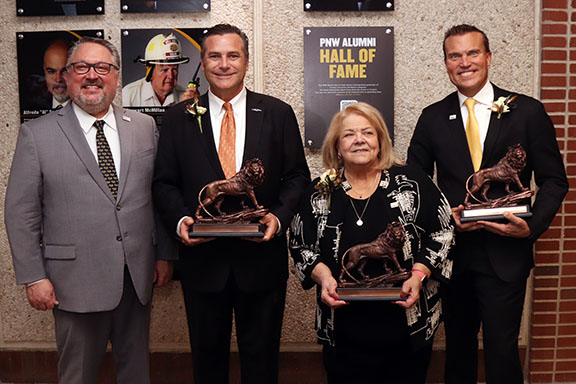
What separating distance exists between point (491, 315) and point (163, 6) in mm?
2482

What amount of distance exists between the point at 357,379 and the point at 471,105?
1.30 m

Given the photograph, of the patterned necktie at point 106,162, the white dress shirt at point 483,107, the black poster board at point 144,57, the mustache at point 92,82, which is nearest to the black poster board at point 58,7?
the black poster board at point 144,57

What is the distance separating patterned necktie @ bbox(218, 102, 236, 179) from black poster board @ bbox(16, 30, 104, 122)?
1373mm

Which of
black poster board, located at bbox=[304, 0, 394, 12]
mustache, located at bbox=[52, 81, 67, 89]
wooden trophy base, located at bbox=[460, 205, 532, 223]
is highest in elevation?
black poster board, located at bbox=[304, 0, 394, 12]

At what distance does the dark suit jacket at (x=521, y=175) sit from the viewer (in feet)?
7.49

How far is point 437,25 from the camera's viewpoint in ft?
10.3

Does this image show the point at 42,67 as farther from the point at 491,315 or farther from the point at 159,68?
the point at 491,315

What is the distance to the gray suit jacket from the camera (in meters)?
2.24

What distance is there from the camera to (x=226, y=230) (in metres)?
2.15

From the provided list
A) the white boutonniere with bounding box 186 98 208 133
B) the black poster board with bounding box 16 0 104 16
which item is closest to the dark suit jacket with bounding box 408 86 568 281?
the white boutonniere with bounding box 186 98 208 133

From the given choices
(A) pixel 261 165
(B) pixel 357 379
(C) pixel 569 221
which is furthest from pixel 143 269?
(C) pixel 569 221

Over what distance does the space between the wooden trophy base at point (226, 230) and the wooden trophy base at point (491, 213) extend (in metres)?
0.85

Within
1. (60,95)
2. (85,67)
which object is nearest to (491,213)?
(85,67)

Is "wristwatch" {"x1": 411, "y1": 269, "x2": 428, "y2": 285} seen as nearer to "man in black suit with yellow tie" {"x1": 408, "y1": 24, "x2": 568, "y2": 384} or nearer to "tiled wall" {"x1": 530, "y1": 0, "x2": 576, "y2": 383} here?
"man in black suit with yellow tie" {"x1": 408, "y1": 24, "x2": 568, "y2": 384}
